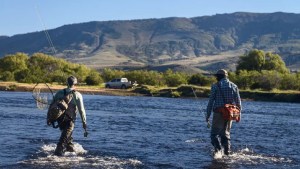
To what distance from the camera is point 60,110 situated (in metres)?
16.4

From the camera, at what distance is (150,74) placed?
356 ft

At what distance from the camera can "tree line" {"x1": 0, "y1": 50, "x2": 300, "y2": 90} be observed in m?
94.2

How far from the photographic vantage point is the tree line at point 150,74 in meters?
94.2

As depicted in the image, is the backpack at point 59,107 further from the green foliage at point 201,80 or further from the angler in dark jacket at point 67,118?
the green foliage at point 201,80

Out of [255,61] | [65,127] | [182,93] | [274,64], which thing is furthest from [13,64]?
[65,127]

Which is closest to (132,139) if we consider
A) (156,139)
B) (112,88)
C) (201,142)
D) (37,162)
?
(156,139)

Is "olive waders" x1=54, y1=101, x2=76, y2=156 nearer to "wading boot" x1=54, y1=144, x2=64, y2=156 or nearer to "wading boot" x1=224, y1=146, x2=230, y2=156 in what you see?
"wading boot" x1=54, y1=144, x2=64, y2=156

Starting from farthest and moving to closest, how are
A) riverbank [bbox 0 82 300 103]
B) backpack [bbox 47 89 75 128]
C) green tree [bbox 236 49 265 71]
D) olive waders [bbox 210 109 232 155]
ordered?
green tree [bbox 236 49 265 71] → riverbank [bbox 0 82 300 103] → olive waders [bbox 210 109 232 155] → backpack [bbox 47 89 75 128]

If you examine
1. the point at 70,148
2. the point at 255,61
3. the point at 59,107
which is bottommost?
the point at 70,148

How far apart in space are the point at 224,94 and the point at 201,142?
4.67 meters

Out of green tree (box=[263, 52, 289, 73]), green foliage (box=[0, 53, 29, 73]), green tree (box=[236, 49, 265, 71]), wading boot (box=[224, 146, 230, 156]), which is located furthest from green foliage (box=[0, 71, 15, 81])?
wading boot (box=[224, 146, 230, 156])

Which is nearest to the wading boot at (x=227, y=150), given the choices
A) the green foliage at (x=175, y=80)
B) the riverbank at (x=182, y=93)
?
the riverbank at (x=182, y=93)

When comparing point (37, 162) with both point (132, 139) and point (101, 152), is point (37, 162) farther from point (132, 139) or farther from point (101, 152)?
point (132, 139)

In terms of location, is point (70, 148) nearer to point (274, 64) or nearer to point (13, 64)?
point (13, 64)
